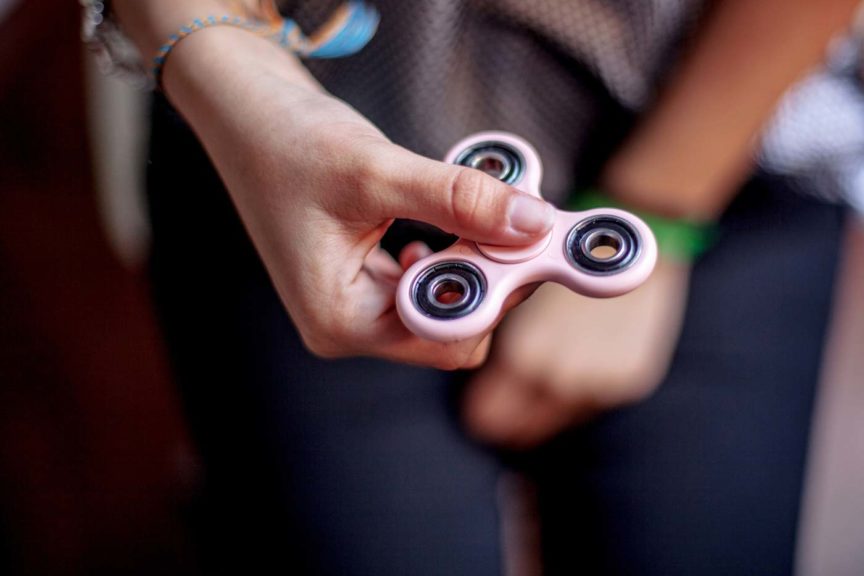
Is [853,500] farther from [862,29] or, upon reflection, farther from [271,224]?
[271,224]

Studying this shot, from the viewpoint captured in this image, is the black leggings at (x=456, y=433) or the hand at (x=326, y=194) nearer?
the hand at (x=326, y=194)

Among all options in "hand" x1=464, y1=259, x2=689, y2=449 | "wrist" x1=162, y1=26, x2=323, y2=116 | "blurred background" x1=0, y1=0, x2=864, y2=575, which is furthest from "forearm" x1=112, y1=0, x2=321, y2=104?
"blurred background" x1=0, y1=0, x2=864, y2=575

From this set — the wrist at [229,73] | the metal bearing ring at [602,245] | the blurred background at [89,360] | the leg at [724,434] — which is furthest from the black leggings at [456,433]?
the blurred background at [89,360]

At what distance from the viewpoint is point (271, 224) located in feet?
1.53

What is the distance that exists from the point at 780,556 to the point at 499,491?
21cm

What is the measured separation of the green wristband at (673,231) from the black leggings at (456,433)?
15 mm

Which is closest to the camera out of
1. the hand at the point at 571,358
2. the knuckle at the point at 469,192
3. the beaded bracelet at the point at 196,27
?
the knuckle at the point at 469,192

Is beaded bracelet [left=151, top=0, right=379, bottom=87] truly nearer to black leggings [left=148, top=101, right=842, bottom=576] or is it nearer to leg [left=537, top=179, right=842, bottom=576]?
black leggings [left=148, top=101, right=842, bottom=576]

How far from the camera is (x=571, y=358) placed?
62 cm

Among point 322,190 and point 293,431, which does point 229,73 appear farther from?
point 293,431

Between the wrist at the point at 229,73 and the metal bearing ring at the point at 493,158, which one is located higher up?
the metal bearing ring at the point at 493,158

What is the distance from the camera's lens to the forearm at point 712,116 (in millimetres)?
629

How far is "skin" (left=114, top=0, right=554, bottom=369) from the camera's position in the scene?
0.41m

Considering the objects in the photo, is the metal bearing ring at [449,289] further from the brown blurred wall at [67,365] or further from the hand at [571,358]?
the brown blurred wall at [67,365]
